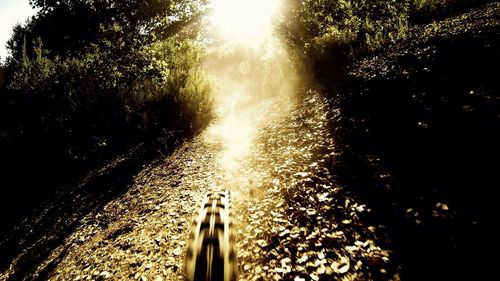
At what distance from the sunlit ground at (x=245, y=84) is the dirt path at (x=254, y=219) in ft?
0.54

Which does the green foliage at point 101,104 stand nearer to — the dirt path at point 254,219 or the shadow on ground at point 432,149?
the dirt path at point 254,219

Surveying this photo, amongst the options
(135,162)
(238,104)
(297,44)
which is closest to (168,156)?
(135,162)

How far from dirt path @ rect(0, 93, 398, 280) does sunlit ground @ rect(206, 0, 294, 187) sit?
0.16 meters

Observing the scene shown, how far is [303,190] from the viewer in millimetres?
3824

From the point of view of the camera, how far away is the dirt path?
277 centimetres

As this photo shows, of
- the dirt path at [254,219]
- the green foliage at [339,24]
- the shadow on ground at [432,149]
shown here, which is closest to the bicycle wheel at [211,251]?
the dirt path at [254,219]

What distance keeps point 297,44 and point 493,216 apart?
8.57m

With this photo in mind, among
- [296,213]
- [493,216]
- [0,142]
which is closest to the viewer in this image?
[493,216]

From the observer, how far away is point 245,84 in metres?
11.4

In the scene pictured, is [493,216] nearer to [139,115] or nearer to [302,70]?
[302,70]

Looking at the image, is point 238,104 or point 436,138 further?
point 238,104

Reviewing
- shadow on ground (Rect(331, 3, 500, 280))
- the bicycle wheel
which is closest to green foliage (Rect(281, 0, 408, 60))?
shadow on ground (Rect(331, 3, 500, 280))

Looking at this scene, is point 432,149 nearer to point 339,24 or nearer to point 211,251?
point 211,251

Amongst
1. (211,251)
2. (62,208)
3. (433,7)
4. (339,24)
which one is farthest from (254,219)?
(433,7)
